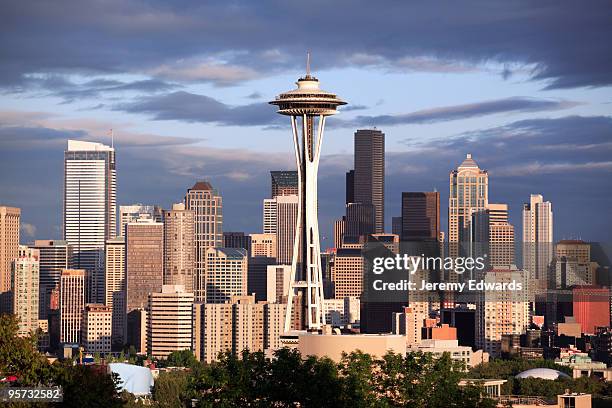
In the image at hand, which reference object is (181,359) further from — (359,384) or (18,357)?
(18,357)

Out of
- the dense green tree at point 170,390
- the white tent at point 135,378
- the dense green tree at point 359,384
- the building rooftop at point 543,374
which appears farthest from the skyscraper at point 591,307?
the dense green tree at point 359,384

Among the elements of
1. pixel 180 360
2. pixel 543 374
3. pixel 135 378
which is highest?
pixel 543 374

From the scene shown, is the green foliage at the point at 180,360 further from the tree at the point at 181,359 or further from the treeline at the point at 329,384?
the treeline at the point at 329,384

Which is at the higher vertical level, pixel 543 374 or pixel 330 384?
pixel 330 384

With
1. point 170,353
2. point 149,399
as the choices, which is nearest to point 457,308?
point 170,353

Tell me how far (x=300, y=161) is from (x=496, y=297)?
6791cm

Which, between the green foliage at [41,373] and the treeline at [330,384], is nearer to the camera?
the green foliage at [41,373]

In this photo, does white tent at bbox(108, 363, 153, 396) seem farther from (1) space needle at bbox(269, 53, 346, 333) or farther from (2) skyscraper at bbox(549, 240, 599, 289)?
(2) skyscraper at bbox(549, 240, 599, 289)

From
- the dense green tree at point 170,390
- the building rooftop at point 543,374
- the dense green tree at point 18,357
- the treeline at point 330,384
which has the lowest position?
the dense green tree at point 170,390

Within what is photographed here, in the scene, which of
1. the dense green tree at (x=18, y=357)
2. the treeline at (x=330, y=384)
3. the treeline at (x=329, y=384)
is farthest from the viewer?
the treeline at (x=330, y=384)

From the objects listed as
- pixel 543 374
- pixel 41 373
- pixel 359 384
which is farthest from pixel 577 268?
pixel 41 373

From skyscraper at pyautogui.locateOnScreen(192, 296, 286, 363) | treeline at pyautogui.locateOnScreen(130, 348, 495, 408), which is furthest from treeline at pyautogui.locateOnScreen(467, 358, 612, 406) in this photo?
skyscraper at pyautogui.locateOnScreen(192, 296, 286, 363)

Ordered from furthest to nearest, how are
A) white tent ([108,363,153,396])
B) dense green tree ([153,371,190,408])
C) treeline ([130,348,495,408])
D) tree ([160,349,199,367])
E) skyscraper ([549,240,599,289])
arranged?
skyscraper ([549,240,599,289]) < tree ([160,349,199,367]) < white tent ([108,363,153,396]) < dense green tree ([153,371,190,408]) < treeline ([130,348,495,408])

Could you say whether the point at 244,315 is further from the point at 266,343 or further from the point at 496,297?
the point at 496,297
